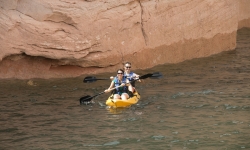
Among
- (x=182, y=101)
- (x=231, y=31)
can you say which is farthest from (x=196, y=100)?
(x=231, y=31)

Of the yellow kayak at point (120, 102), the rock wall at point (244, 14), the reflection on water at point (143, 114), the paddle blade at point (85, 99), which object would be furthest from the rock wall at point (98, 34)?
the rock wall at point (244, 14)

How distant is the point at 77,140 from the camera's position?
1266 centimetres

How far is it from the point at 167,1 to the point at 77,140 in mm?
8384

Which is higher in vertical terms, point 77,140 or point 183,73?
point 183,73

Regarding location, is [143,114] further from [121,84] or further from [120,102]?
[121,84]

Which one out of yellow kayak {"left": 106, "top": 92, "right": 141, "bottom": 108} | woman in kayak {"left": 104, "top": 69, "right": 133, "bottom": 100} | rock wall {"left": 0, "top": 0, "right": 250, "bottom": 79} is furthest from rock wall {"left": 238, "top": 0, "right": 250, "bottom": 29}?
yellow kayak {"left": 106, "top": 92, "right": 141, "bottom": 108}

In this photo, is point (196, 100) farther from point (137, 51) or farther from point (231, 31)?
point (231, 31)

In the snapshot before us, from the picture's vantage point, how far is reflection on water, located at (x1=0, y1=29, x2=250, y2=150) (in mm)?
12516

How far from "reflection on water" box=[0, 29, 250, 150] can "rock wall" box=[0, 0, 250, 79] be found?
0.51 meters

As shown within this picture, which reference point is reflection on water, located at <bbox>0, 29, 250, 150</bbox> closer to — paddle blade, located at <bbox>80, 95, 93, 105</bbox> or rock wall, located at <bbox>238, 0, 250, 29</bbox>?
paddle blade, located at <bbox>80, 95, 93, 105</bbox>

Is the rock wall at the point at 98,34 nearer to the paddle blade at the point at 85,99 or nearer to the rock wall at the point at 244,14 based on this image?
the paddle blade at the point at 85,99

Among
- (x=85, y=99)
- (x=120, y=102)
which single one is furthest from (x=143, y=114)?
(x=85, y=99)

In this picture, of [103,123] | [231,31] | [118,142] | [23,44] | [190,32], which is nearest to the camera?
[118,142]

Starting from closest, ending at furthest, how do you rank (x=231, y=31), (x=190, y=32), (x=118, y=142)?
(x=118, y=142) → (x=190, y=32) → (x=231, y=31)
